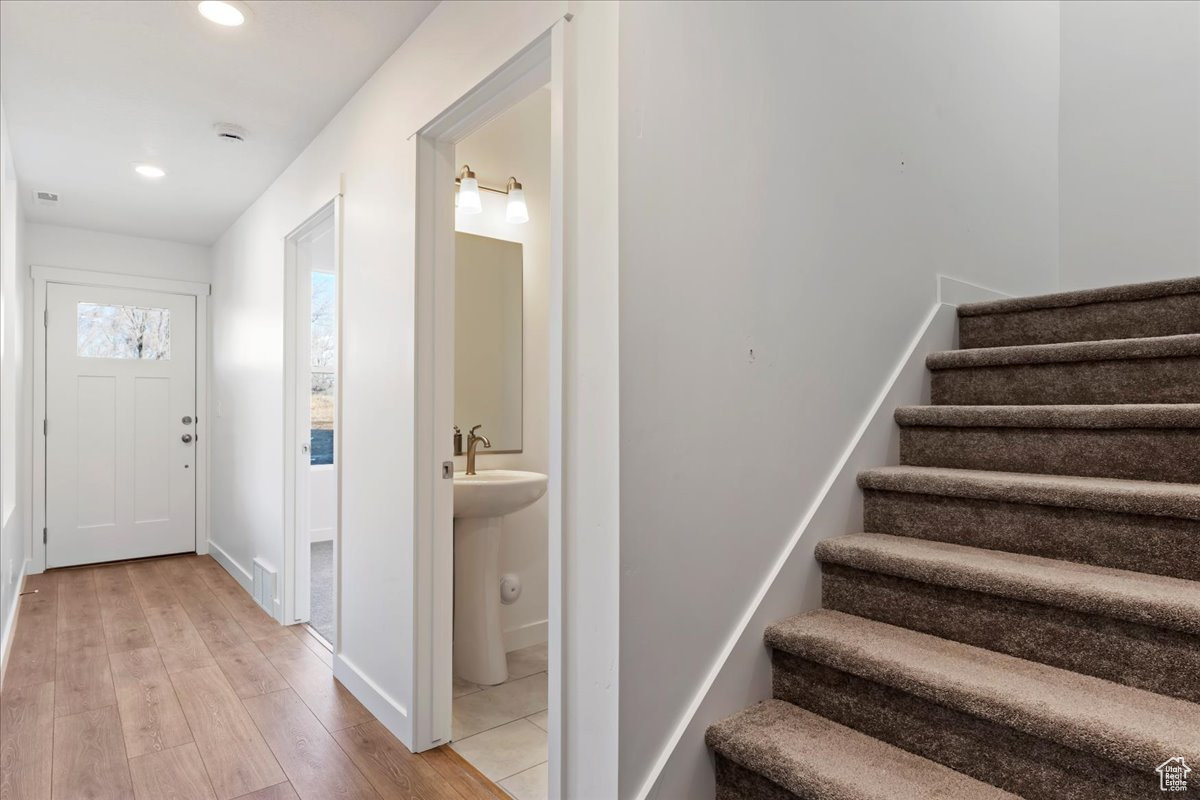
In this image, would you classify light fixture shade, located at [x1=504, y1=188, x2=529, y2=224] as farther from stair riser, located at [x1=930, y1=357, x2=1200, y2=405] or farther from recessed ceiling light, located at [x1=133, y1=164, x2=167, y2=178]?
recessed ceiling light, located at [x1=133, y1=164, x2=167, y2=178]

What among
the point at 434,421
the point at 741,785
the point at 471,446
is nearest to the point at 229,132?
the point at 471,446

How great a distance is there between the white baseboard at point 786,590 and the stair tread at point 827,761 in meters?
0.05

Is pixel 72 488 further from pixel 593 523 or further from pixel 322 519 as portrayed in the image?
pixel 593 523

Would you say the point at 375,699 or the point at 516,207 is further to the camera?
the point at 516,207

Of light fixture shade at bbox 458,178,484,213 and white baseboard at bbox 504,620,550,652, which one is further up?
light fixture shade at bbox 458,178,484,213

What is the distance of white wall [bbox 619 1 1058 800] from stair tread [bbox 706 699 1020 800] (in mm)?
90

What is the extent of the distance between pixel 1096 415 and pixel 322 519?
5520 millimetres

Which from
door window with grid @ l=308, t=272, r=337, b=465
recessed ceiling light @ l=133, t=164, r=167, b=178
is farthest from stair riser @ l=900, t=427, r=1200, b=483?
door window with grid @ l=308, t=272, r=337, b=465

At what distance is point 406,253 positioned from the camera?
2227 mm

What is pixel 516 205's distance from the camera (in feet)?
9.83

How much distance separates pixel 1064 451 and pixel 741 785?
1.16m

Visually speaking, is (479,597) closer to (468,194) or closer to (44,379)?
(468,194)

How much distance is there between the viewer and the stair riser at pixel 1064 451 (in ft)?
5.04

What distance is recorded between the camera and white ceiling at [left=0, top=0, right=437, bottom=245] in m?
2.19
